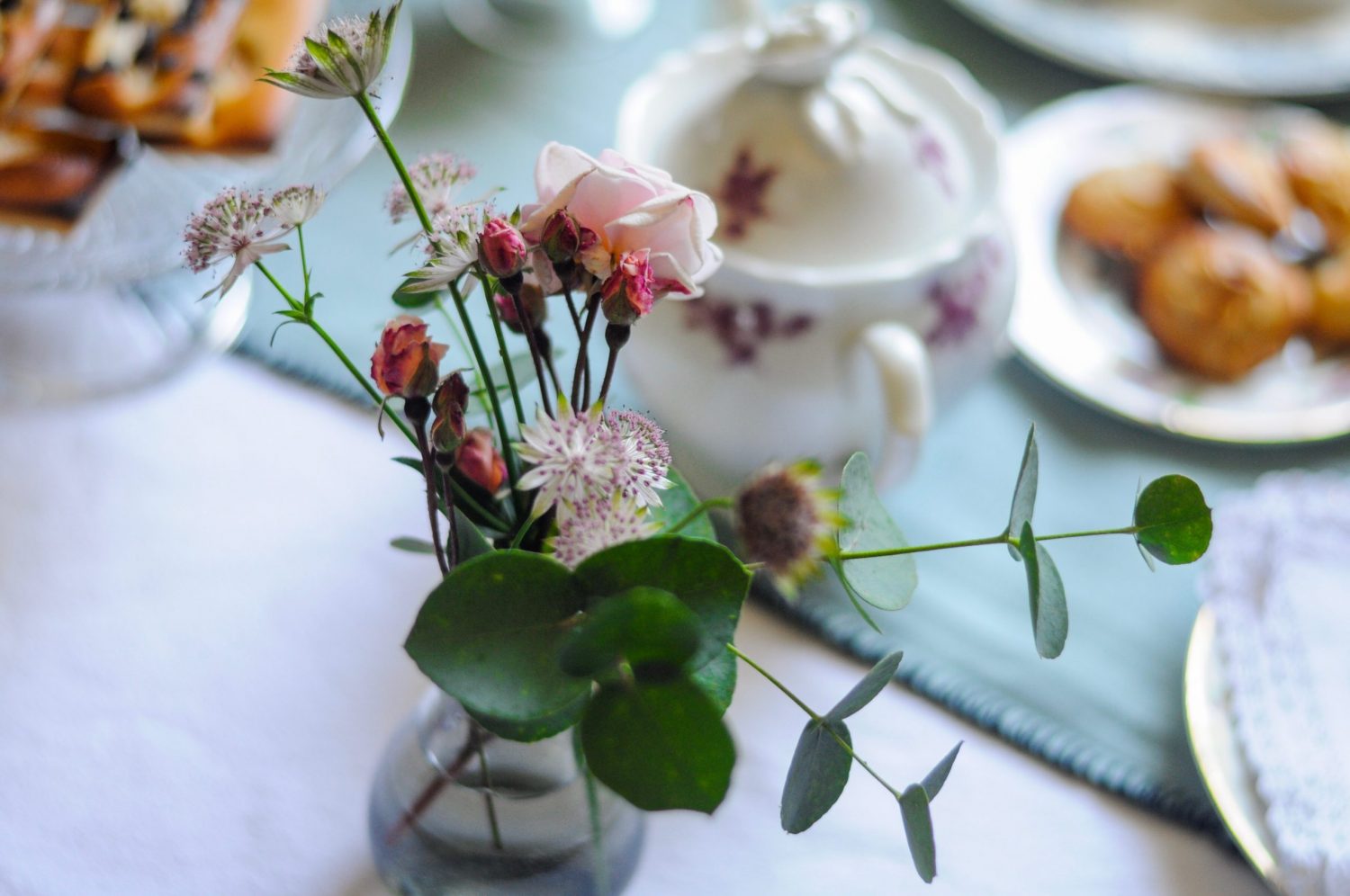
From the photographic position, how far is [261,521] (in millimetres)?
535

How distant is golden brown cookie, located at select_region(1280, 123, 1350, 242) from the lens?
660 millimetres

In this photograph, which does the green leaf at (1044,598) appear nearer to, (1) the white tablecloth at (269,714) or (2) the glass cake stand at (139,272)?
(1) the white tablecloth at (269,714)

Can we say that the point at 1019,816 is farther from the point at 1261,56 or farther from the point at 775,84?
the point at 1261,56

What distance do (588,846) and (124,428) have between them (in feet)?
1.05

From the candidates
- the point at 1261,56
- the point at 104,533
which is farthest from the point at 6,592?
the point at 1261,56

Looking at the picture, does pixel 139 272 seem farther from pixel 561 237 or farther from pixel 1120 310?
pixel 1120 310

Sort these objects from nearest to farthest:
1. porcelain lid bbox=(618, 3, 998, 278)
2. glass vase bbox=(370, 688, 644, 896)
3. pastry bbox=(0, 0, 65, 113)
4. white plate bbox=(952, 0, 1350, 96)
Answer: glass vase bbox=(370, 688, 644, 896) → porcelain lid bbox=(618, 3, 998, 278) → pastry bbox=(0, 0, 65, 113) → white plate bbox=(952, 0, 1350, 96)

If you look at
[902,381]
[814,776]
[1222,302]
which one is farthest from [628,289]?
[1222,302]

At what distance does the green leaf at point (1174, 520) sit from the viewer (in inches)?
11.3

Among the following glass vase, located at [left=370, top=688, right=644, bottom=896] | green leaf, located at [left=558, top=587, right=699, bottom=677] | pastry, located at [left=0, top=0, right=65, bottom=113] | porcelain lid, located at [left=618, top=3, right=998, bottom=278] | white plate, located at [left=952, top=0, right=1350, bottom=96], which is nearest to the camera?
green leaf, located at [left=558, top=587, right=699, bottom=677]

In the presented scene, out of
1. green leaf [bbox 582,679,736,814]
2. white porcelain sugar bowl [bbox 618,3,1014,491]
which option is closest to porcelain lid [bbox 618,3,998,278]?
Answer: white porcelain sugar bowl [bbox 618,3,1014,491]

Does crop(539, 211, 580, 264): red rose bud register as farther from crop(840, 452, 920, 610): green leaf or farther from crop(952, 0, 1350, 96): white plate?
crop(952, 0, 1350, 96): white plate

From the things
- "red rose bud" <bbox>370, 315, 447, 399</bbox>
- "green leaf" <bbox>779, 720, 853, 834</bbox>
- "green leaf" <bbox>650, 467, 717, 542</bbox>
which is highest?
"red rose bud" <bbox>370, 315, 447, 399</bbox>

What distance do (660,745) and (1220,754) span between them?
0.96 feet
